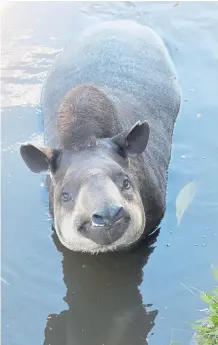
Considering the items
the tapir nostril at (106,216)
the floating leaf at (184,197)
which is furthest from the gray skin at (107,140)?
the floating leaf at (184,197)

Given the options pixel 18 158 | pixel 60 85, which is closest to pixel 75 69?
pixel 60 85

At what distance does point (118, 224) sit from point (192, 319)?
110cm

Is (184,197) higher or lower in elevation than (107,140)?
lower

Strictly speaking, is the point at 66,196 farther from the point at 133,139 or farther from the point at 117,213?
the point at 133,139

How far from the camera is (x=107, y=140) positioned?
6227 mm

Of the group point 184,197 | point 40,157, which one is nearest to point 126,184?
point 40,157

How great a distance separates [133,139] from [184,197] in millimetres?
1451

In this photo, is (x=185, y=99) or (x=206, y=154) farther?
(x=185, y=99)

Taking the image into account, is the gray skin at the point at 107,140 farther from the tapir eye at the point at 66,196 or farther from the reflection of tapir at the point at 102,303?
the reflection of tapir at the point at 102,303

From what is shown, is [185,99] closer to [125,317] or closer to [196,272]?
[196,272]

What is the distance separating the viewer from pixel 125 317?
6195mm

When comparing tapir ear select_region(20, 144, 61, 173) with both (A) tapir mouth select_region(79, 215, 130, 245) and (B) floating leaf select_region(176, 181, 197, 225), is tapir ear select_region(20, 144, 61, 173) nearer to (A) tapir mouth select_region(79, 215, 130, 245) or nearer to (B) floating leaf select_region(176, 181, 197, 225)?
(A) tapir mouth select_region(79, 215, 130, 245)

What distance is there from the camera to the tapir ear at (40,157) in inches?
241

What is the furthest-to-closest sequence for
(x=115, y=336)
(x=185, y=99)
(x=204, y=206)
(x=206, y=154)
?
(x=185, y=99)
(x=206, y=154)
(x=204, y=206)
(x=115, y=336)
